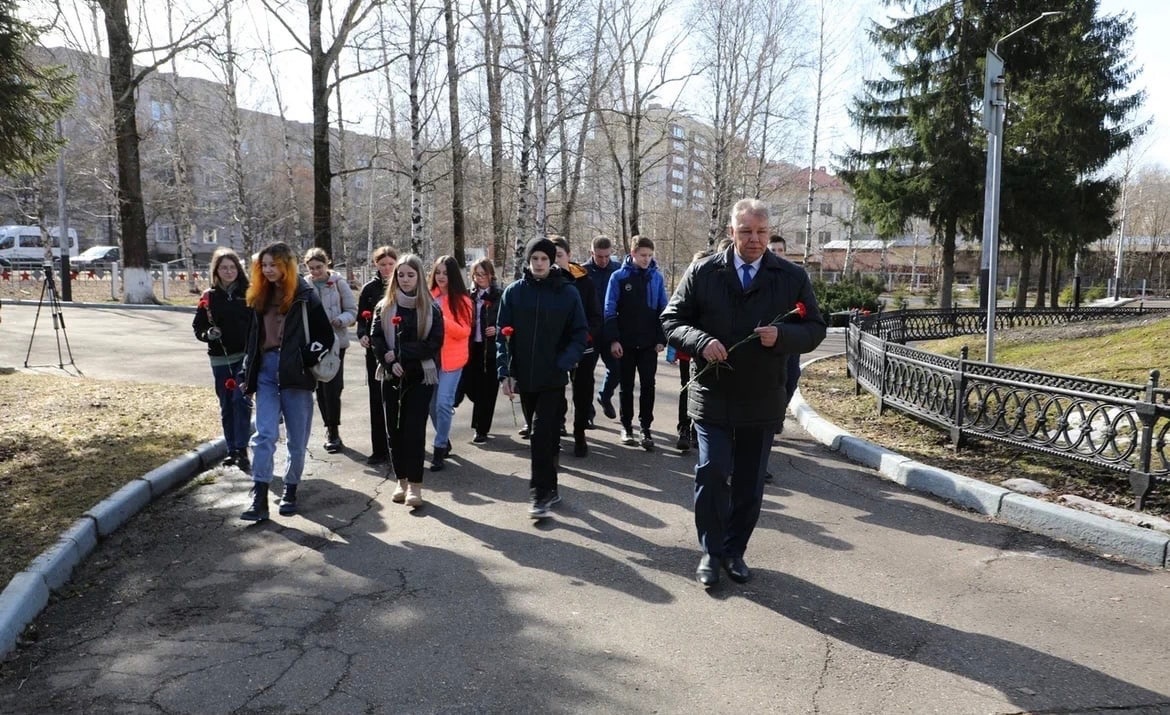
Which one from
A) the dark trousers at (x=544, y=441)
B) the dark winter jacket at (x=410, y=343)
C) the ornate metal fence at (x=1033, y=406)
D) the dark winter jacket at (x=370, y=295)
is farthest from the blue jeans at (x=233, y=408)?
the ornate metal fence at (x=1033, y=406)

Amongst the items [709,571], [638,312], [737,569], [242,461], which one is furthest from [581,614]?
[242,461]

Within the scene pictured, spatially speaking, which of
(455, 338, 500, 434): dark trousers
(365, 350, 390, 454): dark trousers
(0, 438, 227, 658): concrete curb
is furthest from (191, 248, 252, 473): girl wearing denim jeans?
(455, 338, 500, 434): dark trousers

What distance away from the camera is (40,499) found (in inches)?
210

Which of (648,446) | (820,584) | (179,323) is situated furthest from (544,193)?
(820,584)

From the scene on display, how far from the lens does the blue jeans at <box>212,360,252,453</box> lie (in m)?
6.48

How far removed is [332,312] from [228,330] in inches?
39.3

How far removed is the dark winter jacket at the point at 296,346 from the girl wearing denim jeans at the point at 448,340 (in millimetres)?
1399

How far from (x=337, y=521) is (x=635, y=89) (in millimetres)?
29355

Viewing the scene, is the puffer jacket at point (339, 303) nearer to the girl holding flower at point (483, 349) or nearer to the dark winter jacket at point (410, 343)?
the girl holding flower at point (483, 349)

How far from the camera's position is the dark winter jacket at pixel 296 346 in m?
5.22

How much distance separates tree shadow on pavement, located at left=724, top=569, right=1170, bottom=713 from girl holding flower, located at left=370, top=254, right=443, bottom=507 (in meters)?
2.57

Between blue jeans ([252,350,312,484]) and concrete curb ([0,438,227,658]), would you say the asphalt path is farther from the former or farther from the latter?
blue jeans ([252,350,312,484])

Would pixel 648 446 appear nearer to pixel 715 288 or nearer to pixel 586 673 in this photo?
pixel 715 288

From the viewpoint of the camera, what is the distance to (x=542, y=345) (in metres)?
5.42
